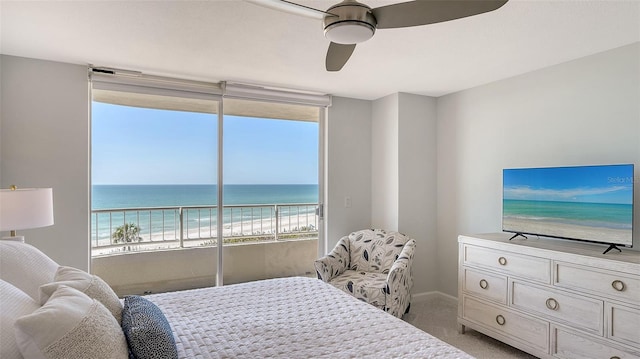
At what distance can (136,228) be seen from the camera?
148 inches

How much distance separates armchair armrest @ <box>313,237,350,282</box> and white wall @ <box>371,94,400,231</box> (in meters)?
0.62

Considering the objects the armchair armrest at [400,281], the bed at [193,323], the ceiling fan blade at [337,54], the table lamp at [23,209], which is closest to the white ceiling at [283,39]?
the ceiling fan blade at [337,54]

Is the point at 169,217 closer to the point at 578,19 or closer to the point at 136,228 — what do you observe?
the point at 136,228

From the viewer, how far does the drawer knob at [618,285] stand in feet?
7.22

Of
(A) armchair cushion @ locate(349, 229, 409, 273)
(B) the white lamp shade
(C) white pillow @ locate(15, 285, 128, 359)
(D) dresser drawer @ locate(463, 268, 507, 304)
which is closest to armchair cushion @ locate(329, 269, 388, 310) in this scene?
(A) armchair cushion @ locate(349, 229, 409, 273)

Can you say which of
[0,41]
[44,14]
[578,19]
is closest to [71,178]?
[0,41]

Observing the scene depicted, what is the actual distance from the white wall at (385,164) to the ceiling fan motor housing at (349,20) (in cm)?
260

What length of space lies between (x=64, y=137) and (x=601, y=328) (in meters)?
4.33

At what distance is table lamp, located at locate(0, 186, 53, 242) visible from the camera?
6.95 ft

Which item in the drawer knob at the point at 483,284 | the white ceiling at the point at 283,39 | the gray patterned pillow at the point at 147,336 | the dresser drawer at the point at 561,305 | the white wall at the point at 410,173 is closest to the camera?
the gray patterned pillow at the point at 147,336

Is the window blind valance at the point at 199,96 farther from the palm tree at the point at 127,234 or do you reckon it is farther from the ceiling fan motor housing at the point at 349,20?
the ceiling fan motor housing at the point at 349,20

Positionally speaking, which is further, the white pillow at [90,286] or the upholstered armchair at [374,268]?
the upholstered armchair at [374,268]

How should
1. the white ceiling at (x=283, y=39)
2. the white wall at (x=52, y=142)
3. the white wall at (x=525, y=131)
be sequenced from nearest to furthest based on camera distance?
the white ceiling at (x=283, y=39) < the white wall at (x=525, y=131) < the white wall at (x=52, y=142)

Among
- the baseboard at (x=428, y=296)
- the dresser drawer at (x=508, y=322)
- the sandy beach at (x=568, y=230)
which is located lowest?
the baseboard at (x=428, y=296)
